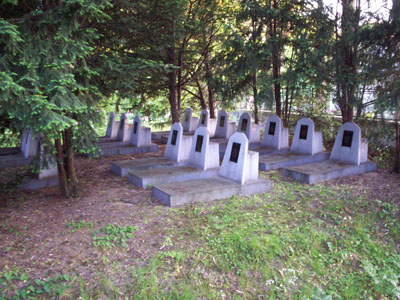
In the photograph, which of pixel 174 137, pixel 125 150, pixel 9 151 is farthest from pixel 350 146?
pixel 9 151

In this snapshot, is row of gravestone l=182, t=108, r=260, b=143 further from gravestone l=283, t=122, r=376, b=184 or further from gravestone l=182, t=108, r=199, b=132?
gravestone l=283, t=122, r=376, b=184

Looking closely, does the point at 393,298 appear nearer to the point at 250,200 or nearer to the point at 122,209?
the point at 250,200

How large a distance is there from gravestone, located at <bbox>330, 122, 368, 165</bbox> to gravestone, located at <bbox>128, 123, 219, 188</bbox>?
3462 mm

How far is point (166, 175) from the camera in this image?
663 cm

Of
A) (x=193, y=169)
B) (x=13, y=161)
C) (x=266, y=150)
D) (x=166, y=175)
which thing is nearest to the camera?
(x=166, y=175)

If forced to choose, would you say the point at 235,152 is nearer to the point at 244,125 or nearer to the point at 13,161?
the point at 244,125

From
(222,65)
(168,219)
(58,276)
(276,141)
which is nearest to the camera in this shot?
(58,276)

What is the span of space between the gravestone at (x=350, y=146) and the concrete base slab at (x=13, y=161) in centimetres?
800

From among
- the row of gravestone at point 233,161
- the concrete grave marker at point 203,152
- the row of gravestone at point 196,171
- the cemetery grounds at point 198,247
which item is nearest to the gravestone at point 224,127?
the row of gravestone at point 233,161

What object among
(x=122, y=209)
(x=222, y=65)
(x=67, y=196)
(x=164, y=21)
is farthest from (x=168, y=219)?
(x=222, y=65)

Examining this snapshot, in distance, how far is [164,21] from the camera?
684 centimetres

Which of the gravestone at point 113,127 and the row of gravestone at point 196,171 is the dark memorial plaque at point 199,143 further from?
the gravestone at point 113,127

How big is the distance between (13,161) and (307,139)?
312 inches

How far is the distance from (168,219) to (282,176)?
368cm
